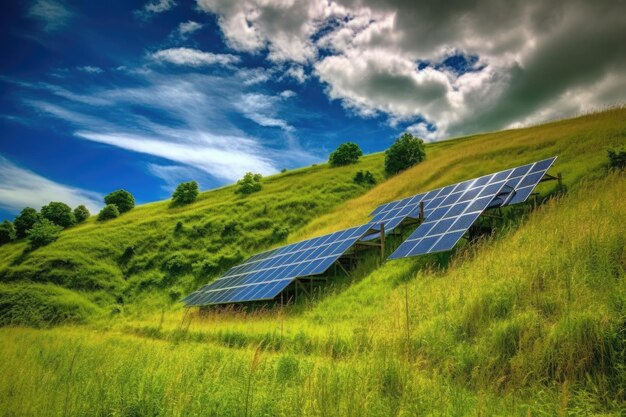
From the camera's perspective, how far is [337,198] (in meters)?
53.9

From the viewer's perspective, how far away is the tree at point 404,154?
191 feet

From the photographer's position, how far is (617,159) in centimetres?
2086

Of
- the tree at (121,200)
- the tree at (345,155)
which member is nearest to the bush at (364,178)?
the tree at (345,155)

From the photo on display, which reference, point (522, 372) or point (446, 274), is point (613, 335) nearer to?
point (522, 372)

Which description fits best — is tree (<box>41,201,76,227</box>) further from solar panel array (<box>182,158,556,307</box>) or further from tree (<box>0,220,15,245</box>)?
solar panel array (<box>182,158,556,307</box>)

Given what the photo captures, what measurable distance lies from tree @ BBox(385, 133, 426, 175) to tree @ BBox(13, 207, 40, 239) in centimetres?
6175

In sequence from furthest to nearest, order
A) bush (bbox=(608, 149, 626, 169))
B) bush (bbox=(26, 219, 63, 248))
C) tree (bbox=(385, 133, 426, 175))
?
tree (bbox=(385, 133, 426, 175)), bush (bbox=(26, 219, 63, 248)), bush (bbox=(608, 149, 626, 169))

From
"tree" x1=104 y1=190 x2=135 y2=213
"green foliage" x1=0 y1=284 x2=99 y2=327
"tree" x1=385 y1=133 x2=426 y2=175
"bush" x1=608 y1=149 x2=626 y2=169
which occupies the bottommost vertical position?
"green foliage" x1=0 y1=284 x2=99 y2=327

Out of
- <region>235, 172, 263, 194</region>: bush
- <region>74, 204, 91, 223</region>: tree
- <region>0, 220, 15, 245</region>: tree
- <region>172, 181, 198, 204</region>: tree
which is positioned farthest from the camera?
<region>74, 204, 91, 223</region>: tree

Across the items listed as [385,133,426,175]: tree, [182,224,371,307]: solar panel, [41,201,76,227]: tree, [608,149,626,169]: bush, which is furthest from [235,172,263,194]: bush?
[608,149,626,169]: bush

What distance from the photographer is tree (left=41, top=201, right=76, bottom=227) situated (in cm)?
6700

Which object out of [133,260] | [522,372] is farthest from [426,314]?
[133,260]

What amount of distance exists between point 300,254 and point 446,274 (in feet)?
38.4

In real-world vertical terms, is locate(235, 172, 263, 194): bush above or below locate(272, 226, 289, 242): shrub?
above
